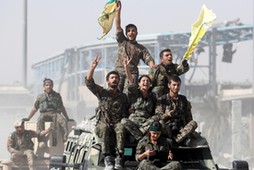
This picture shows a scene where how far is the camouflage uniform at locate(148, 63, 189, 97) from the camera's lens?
16.7 meters

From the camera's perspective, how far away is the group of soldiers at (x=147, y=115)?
14330 mm

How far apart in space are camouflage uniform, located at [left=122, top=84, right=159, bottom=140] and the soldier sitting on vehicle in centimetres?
16

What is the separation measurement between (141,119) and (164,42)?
53548 mm

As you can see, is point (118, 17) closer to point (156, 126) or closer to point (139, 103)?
point (139, 103)

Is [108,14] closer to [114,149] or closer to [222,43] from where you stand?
[114,149]

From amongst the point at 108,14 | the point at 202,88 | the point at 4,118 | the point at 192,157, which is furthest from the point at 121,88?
the point at 202,88

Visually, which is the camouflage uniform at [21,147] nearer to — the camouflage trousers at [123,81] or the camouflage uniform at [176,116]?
the camouflage trousers at [123,81]

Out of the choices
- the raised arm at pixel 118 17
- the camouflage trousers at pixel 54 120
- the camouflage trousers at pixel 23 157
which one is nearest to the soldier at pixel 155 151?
the raised arm at pixel 118 17

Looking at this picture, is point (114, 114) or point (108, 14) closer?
point (114, 114)

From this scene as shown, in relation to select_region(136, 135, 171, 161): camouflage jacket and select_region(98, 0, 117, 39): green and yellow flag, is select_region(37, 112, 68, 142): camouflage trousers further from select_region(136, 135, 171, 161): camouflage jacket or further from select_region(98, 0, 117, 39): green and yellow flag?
select_region(136, 135, 171, 161): camouflage jacket

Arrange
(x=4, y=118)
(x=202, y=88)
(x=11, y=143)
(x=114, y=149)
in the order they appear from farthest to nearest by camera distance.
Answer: (x=202, y=88) < (x=4, y=118) < (x=11, y=143) < (x=114, y=149)

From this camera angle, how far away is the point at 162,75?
16734mm

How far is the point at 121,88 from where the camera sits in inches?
687

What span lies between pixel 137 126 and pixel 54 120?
9968 millimetres
